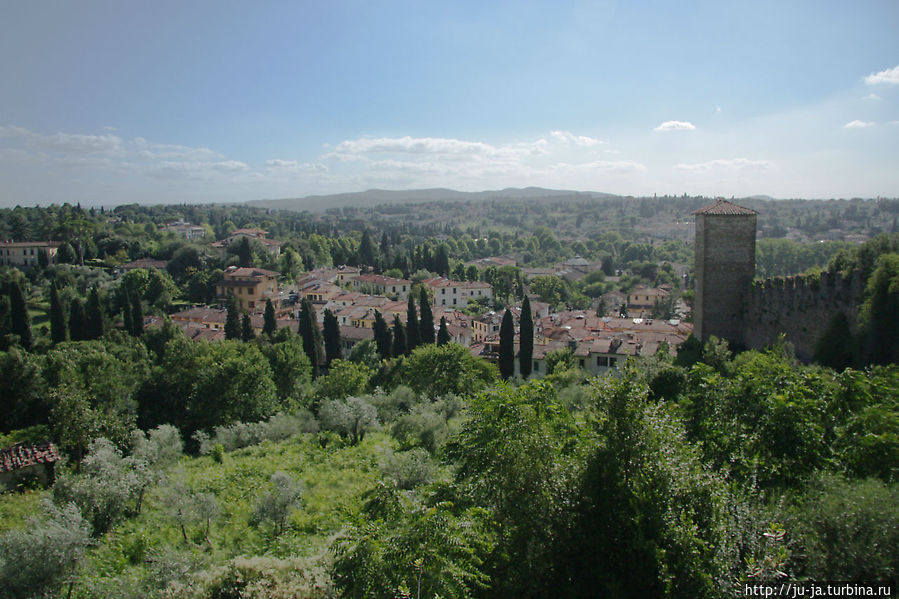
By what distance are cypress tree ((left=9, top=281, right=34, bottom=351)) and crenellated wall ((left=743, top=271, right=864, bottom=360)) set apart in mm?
43937

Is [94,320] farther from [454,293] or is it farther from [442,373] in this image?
[454,293]

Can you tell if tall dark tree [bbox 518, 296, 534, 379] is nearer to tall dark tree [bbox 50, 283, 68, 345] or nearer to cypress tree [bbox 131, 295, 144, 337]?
cypress tree [bbox 131, 295, 144, 337]

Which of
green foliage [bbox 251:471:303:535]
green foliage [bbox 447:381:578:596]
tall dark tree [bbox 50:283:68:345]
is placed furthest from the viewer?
tall dark tree [bbox 50:283:68:345]

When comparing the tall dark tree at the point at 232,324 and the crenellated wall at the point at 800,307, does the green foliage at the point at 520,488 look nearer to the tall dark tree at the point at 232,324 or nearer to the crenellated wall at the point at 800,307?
the crenellated wall at the point at 800,307

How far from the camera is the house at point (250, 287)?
2327 inches

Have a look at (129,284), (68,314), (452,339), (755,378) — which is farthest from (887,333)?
(129,284)

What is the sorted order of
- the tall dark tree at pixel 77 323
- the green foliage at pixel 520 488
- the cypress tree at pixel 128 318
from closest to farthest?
the green foliage at pixel 520 488
the tall dark tree at pixel 77 323
the cypress tree at pixel 128 318

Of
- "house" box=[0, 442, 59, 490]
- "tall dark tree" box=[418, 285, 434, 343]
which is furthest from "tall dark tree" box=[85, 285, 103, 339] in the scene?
"house" box=[0, 442, 59, 490]

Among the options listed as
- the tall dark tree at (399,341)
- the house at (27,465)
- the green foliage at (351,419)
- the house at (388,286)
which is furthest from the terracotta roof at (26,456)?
the house at (388,286)

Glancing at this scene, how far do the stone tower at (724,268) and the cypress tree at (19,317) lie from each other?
138ft

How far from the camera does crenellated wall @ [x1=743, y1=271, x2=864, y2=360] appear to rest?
772 inches

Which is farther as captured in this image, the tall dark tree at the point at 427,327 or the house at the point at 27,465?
the tall dark tree at the point at 427,327

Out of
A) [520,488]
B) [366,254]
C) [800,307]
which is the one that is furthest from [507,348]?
[366,254]

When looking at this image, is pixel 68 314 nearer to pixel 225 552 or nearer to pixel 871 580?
pixel 225 552
